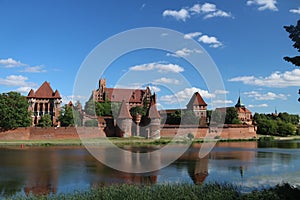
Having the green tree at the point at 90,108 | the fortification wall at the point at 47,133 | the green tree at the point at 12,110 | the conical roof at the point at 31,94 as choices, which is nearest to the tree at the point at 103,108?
the green tree at the point at 90,108

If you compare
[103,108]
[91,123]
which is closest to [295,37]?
[91,123]

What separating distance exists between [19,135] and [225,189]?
38.2 metres

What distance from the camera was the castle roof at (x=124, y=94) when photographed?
243 ft

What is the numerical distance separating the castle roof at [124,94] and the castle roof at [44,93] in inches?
568

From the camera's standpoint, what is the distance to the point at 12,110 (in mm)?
43250

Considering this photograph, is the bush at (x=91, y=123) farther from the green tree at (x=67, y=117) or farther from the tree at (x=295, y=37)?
the tree at (x=295, y=37)

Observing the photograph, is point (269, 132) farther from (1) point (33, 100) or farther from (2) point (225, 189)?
(2) point (225, 189)

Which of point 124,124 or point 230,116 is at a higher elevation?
point 230,116

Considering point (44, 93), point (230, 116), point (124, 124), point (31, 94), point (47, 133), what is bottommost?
point (47, 133)

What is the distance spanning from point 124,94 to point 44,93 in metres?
19.5

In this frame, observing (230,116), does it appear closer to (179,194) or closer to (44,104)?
(44,104)

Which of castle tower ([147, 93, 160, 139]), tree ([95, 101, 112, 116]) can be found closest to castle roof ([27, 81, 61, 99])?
tree ([95, 101, 112, 116])

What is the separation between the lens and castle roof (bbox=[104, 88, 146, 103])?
74.1 m

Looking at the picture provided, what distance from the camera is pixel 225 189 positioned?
1177cm
